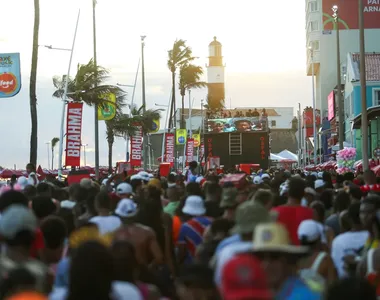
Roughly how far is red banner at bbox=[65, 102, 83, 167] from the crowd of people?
20171 millimetres

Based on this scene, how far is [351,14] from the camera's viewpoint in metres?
118

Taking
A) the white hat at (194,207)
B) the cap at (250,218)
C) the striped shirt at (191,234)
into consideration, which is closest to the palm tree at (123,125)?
the white hat at (194,207)

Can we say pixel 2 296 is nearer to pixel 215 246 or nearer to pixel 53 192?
pixel 215 246

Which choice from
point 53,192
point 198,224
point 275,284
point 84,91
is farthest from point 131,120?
point 275,284

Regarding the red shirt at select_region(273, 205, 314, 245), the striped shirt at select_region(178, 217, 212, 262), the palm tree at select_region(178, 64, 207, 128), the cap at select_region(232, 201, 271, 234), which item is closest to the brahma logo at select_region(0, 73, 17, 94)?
the striped shirt at select_region(178, 217, 212, 262)

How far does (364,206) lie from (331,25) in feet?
377

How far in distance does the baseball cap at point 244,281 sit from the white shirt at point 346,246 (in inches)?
176

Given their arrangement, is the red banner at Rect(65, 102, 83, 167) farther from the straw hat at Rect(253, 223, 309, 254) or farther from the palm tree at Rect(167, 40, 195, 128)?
the palm tree at Rect(167, 40, 195, 128)

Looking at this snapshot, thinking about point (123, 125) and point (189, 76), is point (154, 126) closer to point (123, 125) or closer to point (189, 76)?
point (123, 125)

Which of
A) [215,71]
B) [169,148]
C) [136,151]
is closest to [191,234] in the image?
[136,151]

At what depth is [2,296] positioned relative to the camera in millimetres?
5355

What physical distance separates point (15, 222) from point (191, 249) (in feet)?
12.8

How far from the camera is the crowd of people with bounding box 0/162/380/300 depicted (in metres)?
5.11

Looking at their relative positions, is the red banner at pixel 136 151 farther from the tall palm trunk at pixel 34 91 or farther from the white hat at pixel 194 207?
the white hat at pixel 194 207
